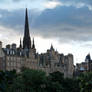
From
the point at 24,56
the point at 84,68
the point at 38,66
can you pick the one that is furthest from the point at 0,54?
the point at 84,68

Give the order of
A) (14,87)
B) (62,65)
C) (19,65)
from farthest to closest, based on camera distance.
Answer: (62,65) → (19,65) → (14,87)

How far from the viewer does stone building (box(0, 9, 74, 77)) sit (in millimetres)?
114312

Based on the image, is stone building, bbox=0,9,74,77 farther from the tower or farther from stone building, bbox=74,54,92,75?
stone building, bbox=74,54,92,75

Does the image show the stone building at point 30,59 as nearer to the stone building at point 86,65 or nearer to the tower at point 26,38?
the tower at point 26,38

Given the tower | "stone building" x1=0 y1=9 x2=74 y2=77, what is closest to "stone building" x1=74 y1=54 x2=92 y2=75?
"stone building" x1=0 y1=9 x2=74 y2=77

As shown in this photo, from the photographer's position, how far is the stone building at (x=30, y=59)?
375 ft

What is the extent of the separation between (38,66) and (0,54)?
21.8 m

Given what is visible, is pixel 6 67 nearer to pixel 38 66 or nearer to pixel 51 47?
pixel 38 66

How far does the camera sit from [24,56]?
122 metres

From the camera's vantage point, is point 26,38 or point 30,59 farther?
point 26,38

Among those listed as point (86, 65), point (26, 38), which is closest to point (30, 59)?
point (26, 38)

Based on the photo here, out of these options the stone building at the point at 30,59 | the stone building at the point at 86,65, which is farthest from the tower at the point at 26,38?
the stone building at the point at 86,65

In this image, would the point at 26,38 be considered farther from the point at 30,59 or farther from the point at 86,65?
the point at 86,65

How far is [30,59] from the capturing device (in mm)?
124500
